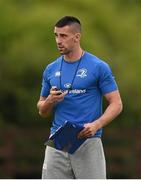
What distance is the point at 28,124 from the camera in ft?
40.6

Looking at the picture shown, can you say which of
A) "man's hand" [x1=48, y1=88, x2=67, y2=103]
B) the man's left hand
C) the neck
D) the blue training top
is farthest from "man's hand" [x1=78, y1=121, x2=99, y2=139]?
the neck

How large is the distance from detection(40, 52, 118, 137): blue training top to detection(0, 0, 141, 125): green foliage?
5.99 meters

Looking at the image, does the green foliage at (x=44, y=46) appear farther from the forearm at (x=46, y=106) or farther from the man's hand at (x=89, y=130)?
the man's hand at (x=89, y=130)

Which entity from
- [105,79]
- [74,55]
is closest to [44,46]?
[74,55]

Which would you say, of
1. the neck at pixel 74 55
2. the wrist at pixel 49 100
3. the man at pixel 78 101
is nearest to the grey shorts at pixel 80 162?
the man at pixel 78 101

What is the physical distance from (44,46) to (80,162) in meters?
6.09

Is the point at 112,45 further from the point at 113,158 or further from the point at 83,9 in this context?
the point at 113,158

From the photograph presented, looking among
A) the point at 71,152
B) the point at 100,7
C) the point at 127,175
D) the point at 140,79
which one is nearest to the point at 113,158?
the point at 127,175

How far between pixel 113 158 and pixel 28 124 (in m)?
1.31

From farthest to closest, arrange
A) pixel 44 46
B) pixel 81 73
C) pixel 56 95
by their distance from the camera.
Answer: pixel 44 46
pixel 81 73
pixel 56 95

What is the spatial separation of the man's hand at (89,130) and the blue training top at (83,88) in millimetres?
106

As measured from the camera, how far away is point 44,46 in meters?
11.9

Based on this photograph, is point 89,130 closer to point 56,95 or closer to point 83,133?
point 83,133

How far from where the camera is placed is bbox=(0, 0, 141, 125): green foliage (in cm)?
1197
